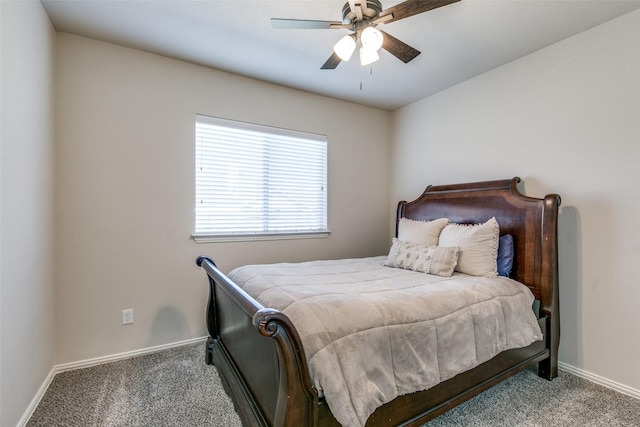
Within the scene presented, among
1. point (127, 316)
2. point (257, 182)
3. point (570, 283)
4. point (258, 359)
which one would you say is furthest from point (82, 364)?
point (570, 283)

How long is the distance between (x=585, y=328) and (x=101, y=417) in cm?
337

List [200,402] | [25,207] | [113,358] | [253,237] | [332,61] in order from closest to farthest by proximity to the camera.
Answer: [25,207] < [200,402] < [332,61] < [113,358] < [253,237]

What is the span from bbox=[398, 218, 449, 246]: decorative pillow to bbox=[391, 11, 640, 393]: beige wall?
2.33 ft

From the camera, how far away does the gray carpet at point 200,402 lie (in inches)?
69.1

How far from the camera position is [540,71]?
8.35ft

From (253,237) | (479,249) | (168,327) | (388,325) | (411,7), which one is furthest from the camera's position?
(253,237)

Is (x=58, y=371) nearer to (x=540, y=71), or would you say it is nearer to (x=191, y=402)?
(x=191, y=402)

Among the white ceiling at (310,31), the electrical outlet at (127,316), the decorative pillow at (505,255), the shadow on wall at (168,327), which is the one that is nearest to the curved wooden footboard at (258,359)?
the shadow on wall at (168,327)

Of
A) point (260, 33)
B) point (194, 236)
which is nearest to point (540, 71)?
point (260, 33)

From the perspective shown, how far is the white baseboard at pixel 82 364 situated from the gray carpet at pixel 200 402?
0.04 metres

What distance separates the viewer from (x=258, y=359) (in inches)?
60.2

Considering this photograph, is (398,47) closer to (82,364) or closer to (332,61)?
(332,61)

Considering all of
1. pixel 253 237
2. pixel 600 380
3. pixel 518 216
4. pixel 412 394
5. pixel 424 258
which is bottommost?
pixel 600 380

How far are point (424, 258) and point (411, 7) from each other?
1.73 m
